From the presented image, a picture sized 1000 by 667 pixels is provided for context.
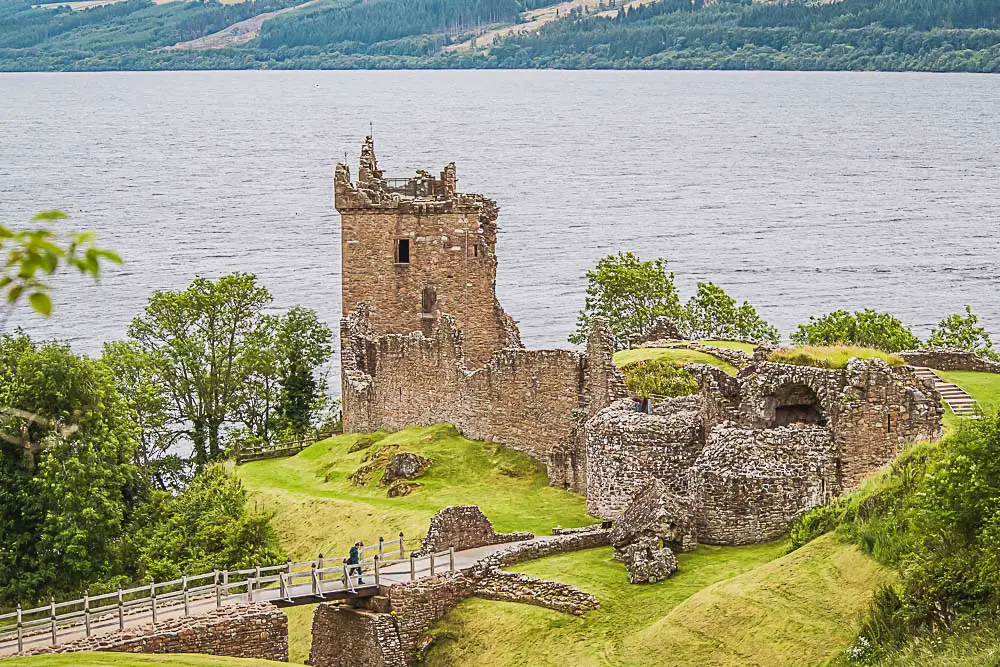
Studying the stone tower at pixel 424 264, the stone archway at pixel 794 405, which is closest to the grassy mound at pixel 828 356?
the stone archway at pixel 794 405

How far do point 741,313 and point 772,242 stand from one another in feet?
254

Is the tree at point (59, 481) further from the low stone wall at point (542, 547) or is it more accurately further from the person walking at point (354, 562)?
the low stone wall at point (542, 547)

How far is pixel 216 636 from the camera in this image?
3666 centimetres

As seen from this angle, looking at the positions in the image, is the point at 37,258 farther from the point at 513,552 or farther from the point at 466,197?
the point at 466,197

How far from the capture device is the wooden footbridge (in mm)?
36219

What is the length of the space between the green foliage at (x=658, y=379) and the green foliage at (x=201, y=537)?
11.2 metres

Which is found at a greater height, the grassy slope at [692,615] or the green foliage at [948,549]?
the green foliage at [948,549]

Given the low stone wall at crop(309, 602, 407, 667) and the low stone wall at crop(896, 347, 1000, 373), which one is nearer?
the low stone wall at crop(309, 602, 407, 667)

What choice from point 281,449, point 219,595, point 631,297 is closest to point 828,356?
point 219,595

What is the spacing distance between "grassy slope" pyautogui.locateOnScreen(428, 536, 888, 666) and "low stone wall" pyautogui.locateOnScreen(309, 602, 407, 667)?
100 cm

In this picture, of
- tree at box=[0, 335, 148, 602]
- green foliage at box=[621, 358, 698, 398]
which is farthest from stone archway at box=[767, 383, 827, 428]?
tree at box=[0, 335, 148, 602]

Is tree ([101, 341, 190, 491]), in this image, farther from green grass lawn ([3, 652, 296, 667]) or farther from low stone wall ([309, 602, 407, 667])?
green grass lawn ([3, 652, 296, 667])

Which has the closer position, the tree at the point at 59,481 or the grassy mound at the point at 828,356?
the grassy mound at the point at 828,356

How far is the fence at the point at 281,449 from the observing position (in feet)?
203
